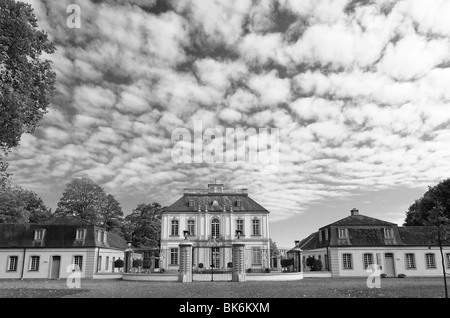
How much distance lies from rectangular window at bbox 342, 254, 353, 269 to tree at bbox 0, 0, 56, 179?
2585cm

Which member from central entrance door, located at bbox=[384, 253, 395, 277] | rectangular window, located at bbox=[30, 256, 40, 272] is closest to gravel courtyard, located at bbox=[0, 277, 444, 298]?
rectangular window, located at bbox=[30, 256, 40, 272]

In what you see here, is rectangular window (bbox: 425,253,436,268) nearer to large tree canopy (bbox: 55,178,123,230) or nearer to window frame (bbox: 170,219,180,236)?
window frame (bbox: 170,219,180,236)

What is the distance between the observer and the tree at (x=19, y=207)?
110 feet

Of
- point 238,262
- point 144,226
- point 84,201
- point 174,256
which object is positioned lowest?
point 238,262

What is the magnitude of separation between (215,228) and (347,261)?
1240 cm

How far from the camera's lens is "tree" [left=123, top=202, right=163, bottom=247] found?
140 ft

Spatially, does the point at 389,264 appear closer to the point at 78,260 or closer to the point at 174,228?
the point at 174,228

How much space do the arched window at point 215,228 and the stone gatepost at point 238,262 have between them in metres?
13.8

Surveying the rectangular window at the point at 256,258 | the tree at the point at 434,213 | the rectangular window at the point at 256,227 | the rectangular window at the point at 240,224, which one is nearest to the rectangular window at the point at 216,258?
the rectangular window at the point at 240,224

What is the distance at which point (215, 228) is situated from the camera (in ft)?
116

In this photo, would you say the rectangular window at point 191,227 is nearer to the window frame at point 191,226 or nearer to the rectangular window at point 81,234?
the window frame at point 191,226


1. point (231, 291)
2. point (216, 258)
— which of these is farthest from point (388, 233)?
point (231, 291)

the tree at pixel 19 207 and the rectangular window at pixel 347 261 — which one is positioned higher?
the tree at pixel 19 207
